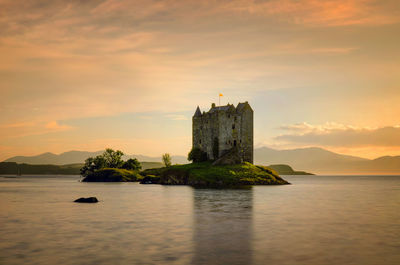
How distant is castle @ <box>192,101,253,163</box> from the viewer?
12306 cm

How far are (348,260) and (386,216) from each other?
26233 millimetres

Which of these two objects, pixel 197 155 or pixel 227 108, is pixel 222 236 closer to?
pixel 227 108

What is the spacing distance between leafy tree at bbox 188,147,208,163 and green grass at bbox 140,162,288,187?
523 cm

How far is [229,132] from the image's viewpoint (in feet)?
412

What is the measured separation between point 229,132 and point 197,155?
49.8 feet

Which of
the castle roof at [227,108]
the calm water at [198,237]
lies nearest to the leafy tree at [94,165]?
the castle roof at [227,108]

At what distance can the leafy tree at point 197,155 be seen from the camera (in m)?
133

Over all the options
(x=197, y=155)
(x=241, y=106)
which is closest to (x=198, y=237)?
(x=241, y=106)

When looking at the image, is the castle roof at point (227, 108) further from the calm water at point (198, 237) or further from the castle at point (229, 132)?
the calm water at point (198, 237)

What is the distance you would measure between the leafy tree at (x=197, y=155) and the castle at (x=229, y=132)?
4.73 ft

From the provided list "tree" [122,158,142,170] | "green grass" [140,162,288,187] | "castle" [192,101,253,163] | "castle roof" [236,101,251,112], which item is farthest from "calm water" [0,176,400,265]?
"tree" [122,158,142,170]

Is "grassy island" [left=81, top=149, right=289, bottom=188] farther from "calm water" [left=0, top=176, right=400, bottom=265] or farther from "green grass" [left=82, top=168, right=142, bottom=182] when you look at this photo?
"calm water" [left=0, top=176, right=400, bottom=265]

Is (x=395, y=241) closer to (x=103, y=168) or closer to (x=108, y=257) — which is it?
(x=108, y=257)

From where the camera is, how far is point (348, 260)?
2253 centimetres
